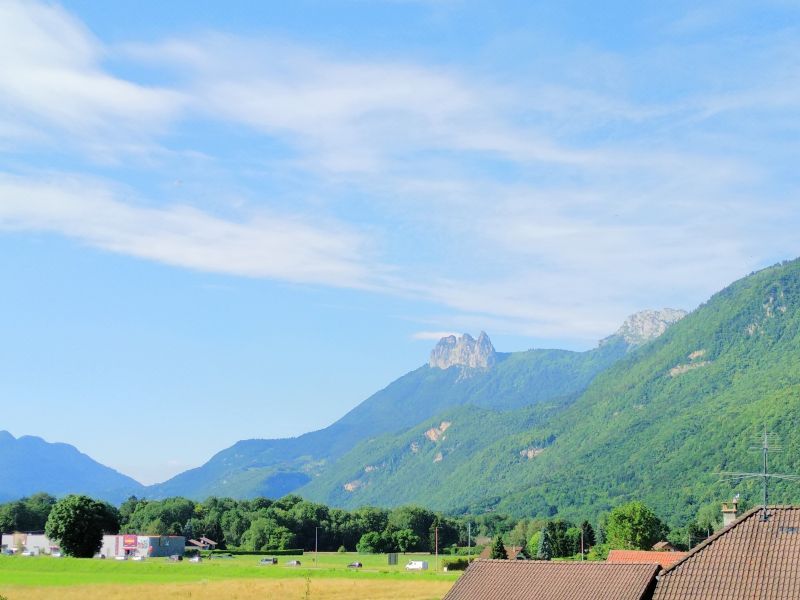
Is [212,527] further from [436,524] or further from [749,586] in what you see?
[749,586]

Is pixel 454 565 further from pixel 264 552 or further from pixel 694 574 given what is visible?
pixel 694 574

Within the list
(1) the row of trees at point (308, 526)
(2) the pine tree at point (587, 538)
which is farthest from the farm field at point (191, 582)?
(2) the pine tree at point (587, 538)

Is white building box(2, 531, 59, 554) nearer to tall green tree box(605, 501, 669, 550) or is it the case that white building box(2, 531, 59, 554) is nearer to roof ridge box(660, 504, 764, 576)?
tall green tree box(605, 501, 669, 550)

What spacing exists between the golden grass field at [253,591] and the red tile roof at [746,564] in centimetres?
3672

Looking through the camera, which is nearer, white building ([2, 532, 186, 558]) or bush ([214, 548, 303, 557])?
white building ([2, 532, 186, 558])

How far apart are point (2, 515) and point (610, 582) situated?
155 meters

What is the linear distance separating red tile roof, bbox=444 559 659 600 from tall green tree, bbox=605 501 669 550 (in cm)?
9656

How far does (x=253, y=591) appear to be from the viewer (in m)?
69.3

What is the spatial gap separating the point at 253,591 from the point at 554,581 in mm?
41341

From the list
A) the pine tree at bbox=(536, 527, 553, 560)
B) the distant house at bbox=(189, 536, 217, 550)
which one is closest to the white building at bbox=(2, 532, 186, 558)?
the distant house at bbox=(189, 536, 217, 550)

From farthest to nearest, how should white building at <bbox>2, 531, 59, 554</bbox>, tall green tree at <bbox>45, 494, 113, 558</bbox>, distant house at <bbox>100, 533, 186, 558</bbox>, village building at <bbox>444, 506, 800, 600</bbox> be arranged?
white building at <bbox>2, 531, 59, 554</bbox>
distant house at <bbox>100, 533, 186, 558</bbox>
tall green tree at <bbox>45, 494, 113, 558</bbox>
village building at <bbox>444, 506, 800, 600</bbox>

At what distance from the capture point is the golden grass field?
65875 millimetres

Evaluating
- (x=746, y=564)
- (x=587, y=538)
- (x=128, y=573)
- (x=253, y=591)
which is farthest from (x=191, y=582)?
(x=587, y=538)

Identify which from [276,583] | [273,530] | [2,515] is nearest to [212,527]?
[273,530]
